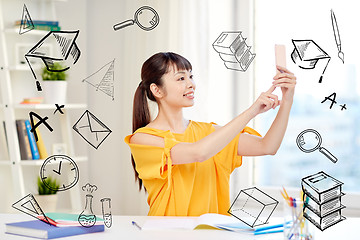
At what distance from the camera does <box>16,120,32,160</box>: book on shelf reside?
2512mm

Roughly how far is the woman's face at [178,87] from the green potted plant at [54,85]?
804 millimetres

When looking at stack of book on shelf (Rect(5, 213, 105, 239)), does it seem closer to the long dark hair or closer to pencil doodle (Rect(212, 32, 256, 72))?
the long dark hair

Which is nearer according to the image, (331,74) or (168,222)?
(168,222)

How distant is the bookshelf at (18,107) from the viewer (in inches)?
97.6

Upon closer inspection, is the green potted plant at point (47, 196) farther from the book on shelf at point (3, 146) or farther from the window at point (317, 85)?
the window at point (317, 85)

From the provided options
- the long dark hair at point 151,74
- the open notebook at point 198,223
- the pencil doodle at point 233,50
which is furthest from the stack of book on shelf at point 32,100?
the open notebook at point 198,223

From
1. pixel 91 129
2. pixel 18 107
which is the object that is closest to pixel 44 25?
pixel 18 107

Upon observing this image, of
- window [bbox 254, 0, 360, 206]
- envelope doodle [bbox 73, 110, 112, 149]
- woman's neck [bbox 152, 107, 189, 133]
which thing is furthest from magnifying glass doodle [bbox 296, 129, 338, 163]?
envelope doodle [bbox 73, 110, 112, 149]

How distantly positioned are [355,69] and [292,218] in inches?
46.2

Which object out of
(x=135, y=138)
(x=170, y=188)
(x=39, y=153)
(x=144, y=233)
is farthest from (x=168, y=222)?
(x=39, y=153)

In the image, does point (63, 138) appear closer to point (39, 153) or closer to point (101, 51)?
point (39, 153)

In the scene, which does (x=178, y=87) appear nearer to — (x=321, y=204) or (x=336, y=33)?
(x=321, y=204)

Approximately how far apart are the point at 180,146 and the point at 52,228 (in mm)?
484

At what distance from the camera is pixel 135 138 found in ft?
6.34
